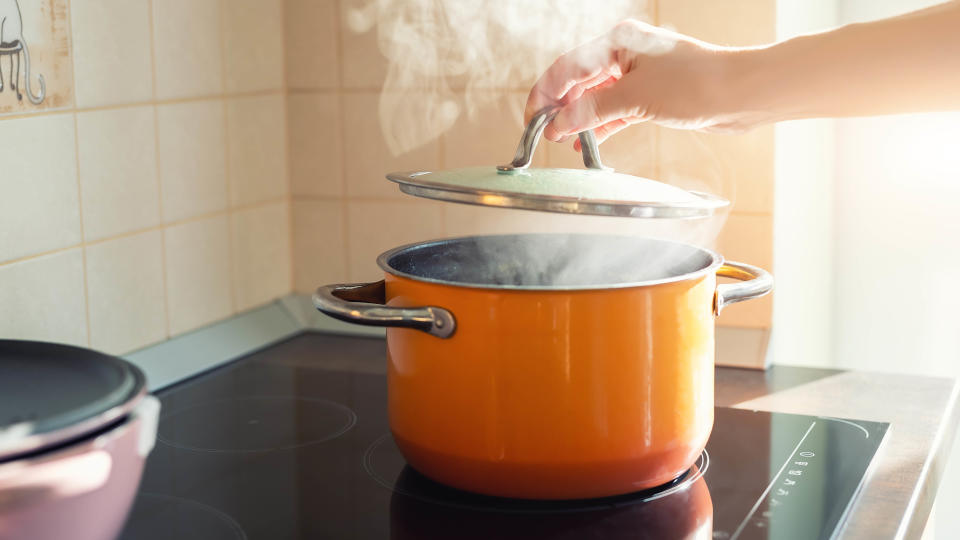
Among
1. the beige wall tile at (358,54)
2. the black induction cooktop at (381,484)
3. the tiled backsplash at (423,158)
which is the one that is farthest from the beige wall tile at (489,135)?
the black induction cooktop at (381,484)

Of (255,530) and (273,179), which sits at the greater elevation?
(273,179)

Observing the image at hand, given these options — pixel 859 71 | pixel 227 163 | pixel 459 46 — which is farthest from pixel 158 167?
pixel 859 71

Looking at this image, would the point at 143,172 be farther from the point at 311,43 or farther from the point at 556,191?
the point at 556,191

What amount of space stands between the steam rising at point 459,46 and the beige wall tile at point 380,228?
0.08 m

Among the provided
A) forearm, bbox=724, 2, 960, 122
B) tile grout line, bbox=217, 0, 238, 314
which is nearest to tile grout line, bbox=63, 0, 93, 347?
tile grout line, bbox=217, 0, 238, 314

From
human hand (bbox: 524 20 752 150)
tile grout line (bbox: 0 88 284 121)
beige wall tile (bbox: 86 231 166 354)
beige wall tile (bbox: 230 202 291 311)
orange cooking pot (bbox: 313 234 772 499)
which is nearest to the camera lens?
orange cooking pot (bbox: 313 234 772 499)

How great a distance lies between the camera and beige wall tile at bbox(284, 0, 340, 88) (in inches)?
51.3

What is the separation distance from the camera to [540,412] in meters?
0.72

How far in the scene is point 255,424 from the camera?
0.98 m

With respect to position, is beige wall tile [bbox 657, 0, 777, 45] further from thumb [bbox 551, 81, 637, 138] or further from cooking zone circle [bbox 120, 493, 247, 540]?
cooking zone circle [bbox 120, 493, 247, 540]

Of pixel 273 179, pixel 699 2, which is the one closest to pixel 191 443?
pixel 273 179

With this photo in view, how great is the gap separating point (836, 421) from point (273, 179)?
2.45ft

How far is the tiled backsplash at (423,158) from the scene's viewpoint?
1138 mm

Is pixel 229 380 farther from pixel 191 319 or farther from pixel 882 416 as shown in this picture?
pixel 882 416
